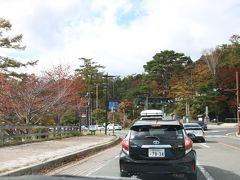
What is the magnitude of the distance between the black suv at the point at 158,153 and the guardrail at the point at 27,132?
11797mm

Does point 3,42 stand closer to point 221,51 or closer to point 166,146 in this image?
point 166,146

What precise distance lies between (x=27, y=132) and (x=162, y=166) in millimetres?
18177

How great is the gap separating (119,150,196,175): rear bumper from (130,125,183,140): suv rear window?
1.86ft

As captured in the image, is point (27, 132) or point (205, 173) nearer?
point (205, 173)

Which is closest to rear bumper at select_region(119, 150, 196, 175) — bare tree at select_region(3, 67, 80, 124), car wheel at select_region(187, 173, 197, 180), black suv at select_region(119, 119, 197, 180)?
black suv at select_region(119, 119, 197, 180)

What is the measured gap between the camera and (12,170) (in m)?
12.2

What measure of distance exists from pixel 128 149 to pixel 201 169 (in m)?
4.33

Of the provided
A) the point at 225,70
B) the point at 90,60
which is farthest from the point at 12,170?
the point at 90,60

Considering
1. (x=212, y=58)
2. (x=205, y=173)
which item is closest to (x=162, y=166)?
(x=205, y=173)

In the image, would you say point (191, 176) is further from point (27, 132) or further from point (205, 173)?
point (27, 132)

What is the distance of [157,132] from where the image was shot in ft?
36.0

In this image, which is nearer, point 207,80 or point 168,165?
point 168,165

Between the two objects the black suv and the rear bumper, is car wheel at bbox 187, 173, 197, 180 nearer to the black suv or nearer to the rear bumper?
the black suv

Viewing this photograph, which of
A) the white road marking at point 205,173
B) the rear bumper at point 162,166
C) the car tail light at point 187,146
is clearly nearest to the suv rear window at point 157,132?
the car tail light at point 187,146
